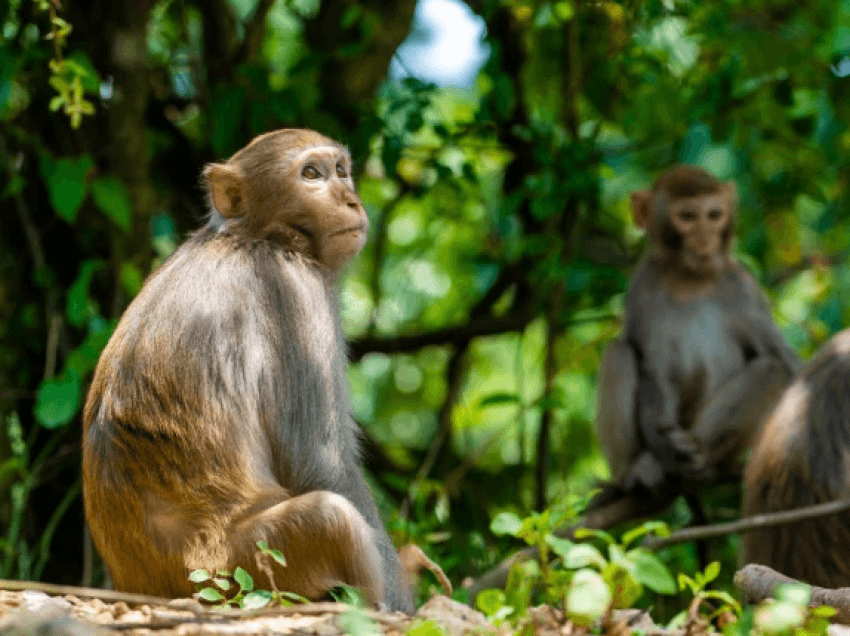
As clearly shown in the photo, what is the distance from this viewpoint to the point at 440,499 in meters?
7.91

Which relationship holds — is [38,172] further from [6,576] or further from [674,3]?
[674,3]

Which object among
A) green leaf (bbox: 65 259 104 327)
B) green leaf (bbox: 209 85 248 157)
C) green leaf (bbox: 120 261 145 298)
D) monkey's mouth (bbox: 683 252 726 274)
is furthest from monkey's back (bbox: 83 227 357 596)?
monkey's mouth (bbox: 683 252 726 274)

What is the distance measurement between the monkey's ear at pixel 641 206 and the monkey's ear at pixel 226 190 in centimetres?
466

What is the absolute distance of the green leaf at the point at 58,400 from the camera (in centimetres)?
624

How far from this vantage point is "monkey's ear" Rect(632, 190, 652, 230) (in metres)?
9.37

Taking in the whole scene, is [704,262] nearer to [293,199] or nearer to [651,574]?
[293,199]

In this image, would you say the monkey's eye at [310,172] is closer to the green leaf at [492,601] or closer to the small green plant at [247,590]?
the small green plant at [247,590]

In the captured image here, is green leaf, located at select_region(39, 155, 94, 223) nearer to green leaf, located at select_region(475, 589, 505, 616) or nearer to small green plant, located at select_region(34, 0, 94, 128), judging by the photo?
small green plant, located at select_region(34, 0, 94, 128)

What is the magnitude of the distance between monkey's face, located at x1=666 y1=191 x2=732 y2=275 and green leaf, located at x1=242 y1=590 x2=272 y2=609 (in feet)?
19.9

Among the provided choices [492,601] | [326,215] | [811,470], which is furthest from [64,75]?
[811,470]

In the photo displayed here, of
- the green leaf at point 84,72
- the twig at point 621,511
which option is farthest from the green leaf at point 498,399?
the green leaf at point 84,72

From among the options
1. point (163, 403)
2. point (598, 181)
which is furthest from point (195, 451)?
point (598, 181)

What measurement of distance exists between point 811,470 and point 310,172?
3151 millimetres

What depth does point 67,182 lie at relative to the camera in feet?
21.8
